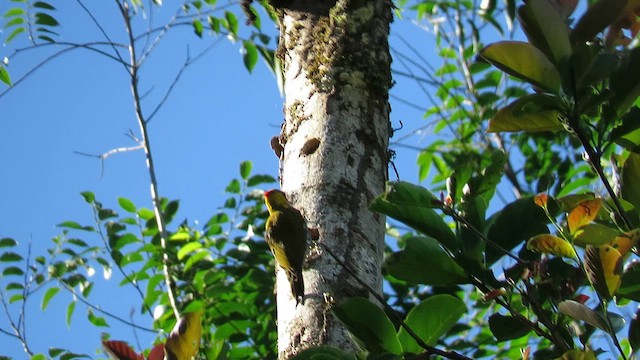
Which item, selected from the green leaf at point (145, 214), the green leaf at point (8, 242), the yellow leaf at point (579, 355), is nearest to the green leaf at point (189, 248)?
the green leaf at point (145, 214)

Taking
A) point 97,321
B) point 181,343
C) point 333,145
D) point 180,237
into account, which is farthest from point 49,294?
point 181,343

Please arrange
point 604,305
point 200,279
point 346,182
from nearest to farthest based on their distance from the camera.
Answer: point 604,305, point 346,182, point 200,279

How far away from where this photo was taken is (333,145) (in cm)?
138

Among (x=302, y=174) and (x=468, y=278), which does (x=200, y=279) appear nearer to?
(x=302, y=174)

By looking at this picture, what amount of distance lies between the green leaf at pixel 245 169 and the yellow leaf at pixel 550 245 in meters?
2.52

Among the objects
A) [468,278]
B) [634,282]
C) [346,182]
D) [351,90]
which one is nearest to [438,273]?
[468,278]

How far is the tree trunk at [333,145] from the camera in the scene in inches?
46.9

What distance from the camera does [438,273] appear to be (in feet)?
3.09

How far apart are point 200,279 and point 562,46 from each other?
2.15m

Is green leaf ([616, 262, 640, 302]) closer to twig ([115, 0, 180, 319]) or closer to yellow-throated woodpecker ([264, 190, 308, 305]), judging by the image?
yellow-throated woodpecker ([264, 190, 308, 305])

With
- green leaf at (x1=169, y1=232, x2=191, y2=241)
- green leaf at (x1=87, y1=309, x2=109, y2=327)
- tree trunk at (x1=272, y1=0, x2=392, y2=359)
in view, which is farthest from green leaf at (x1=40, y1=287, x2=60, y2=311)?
tree trunk at (x1=272, y1=0, x2=392, y2=359)

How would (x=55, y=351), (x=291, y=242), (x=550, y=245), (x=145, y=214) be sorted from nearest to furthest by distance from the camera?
(x=550, y=245) → (x=291, y=242) → (x=55, y=351) → (x=145, y=214)

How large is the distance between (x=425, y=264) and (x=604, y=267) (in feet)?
0.67

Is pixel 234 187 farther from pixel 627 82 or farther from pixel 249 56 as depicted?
pixel 627 82
